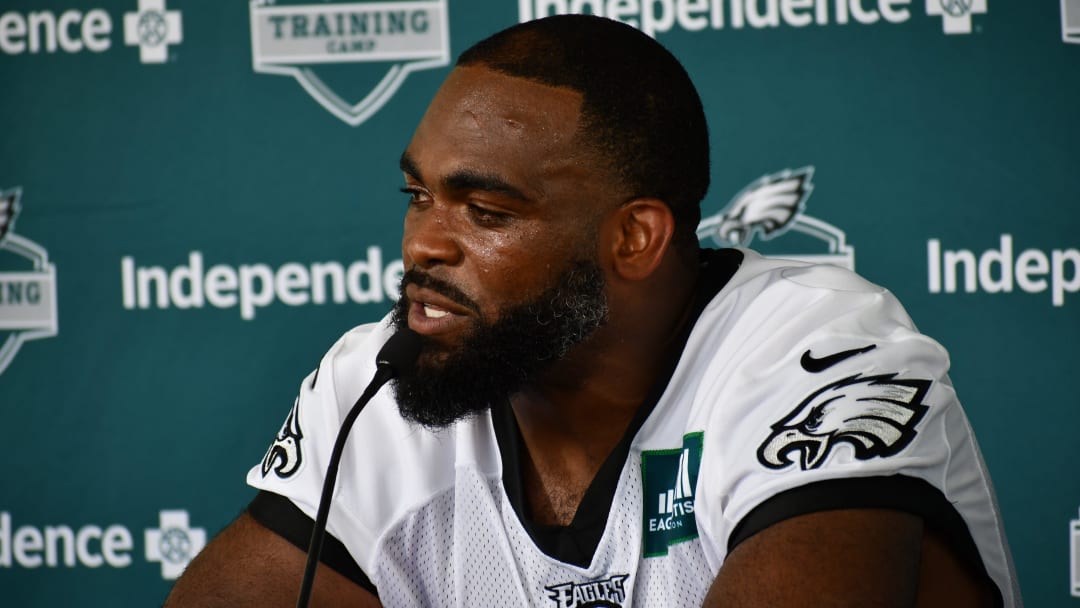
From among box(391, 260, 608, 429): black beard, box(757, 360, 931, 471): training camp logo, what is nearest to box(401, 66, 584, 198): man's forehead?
box(391, 260, 608, 429): black beard

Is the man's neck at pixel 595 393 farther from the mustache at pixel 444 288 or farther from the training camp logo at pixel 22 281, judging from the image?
the training camp logo at pixel 22 281

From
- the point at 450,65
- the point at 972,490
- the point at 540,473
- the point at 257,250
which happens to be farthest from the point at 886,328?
the point at 257,250

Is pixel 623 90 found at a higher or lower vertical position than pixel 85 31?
lower

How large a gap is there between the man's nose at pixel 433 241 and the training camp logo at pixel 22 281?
3.13ft

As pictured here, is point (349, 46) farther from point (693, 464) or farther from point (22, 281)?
point (693, 464)

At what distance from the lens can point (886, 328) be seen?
113 centimetres

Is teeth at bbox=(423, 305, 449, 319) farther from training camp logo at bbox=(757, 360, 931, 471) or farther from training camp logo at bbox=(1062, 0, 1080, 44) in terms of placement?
training camp logo at bbox=(1062, 0, 1080, 44)

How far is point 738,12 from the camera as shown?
180 cm

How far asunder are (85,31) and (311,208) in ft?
1.53

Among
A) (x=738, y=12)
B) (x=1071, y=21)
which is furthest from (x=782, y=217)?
(x=1071, y=21)

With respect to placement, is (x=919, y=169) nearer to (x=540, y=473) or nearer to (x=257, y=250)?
(x=540, y=473)

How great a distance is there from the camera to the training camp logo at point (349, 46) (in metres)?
1.84

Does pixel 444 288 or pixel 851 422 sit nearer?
pixel 851 422

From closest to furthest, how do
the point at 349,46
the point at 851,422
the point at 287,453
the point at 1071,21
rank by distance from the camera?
1. the point at 851,422
2. the point at 287,453
3. the point at 1071,21
4. the point at 349,46
